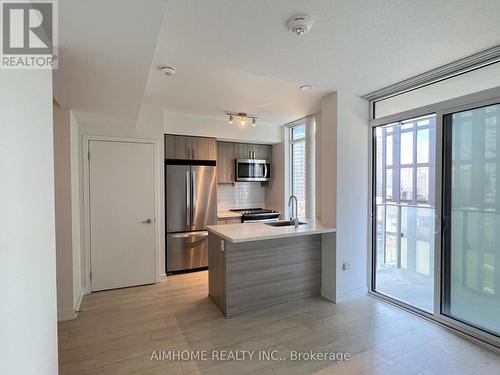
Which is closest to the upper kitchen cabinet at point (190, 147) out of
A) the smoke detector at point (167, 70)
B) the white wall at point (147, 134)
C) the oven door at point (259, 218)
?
the white wall at point (147, 134)

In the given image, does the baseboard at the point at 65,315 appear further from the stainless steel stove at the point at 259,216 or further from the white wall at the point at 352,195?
the white wall at the point at 352,195

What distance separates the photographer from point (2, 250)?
2.70 ft

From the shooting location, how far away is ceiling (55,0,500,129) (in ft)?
5.18

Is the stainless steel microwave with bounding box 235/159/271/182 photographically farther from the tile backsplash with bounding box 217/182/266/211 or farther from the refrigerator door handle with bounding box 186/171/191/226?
the refrigerator door handle with bounding box 186/171/191/226

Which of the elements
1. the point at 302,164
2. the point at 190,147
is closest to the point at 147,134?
the point at 190,147

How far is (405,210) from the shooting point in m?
3.52

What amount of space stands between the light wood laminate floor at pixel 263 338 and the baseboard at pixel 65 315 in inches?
3.2

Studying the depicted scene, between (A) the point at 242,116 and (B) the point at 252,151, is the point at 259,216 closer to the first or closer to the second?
(B) the point at 252,151

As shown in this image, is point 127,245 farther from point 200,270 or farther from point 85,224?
point 200,270

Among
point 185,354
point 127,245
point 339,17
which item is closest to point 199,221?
point 127,245

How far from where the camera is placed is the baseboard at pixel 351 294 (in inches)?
128

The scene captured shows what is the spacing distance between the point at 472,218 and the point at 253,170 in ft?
11.4

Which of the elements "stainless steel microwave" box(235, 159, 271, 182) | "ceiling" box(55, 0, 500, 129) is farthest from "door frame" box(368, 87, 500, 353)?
"stainless steel microwave" box(235, 159, 271, 182)

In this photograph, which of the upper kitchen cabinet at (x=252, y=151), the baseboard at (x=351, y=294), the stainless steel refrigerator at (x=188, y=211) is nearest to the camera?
the baseboard at (x=351, y=294)
